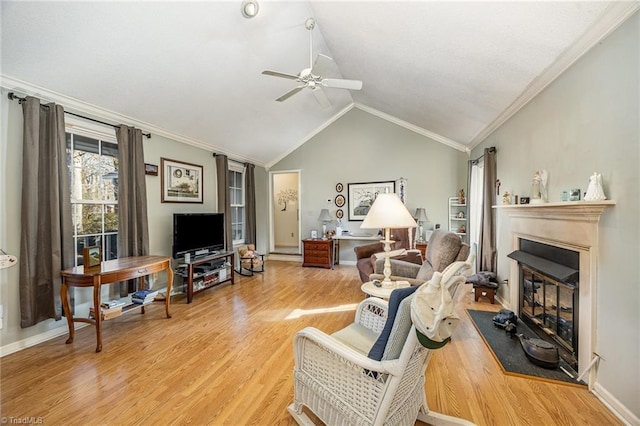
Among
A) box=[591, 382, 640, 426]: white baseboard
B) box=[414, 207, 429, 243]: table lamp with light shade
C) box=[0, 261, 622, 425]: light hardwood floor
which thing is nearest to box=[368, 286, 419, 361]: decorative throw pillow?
box=[0, 261, 622, 425]: light hardwood floor

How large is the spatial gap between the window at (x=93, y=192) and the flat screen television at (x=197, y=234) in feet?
2.24

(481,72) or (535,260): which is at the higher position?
(481,72)

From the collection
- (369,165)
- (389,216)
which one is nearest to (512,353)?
(389,216)

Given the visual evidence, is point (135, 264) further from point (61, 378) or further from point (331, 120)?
point (331, 120)

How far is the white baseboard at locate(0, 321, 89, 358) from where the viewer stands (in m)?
2.19

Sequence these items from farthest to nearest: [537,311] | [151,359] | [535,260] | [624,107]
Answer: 1. [537,311]
2. [535,260]
3. [151,359]
4. [624,107]

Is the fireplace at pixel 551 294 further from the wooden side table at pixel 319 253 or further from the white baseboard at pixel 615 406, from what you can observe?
the wooden side table at pixel 319 253

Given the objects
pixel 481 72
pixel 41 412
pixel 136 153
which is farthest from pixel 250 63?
pixel 41 412

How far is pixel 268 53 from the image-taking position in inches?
123

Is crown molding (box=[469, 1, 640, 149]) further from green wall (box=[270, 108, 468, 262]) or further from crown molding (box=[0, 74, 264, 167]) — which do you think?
crown molding (box=[0, 74, 264, 167])

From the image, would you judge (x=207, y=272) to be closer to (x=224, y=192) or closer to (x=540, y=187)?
(x=224, y=192)

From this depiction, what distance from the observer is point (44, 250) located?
237 centimetres

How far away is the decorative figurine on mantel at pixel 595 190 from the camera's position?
5.26 feet

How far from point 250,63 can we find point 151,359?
332 cm
